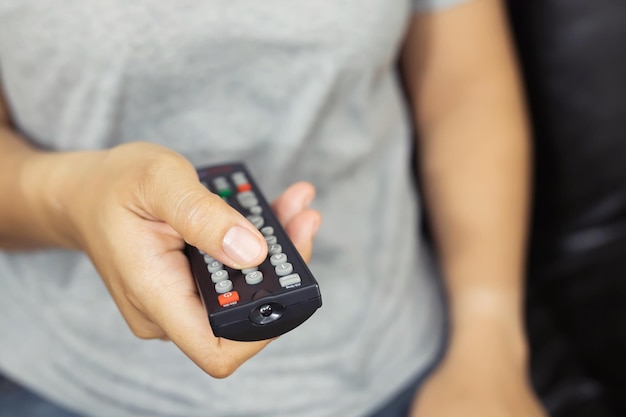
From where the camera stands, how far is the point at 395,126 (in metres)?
0.60

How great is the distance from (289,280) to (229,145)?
0.20m

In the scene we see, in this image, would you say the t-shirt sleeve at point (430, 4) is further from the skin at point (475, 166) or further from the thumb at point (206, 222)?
the thumb at point (206, 222)

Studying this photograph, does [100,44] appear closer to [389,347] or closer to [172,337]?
[172,337]

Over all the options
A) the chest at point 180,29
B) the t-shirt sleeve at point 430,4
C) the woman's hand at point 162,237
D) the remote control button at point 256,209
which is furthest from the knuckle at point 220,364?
the t-shirt sleeve at point 430,4

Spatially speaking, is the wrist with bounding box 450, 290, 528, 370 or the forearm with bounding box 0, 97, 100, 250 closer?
the forearm with bounding box 0, 97, 100, 250

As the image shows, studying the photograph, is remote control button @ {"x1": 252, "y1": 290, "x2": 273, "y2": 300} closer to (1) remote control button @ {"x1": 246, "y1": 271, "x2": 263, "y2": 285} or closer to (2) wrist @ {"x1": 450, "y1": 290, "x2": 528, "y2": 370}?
(1) remote control button @ {"x1": 246, "y1": 271, "x2": 263, "y2": 285}

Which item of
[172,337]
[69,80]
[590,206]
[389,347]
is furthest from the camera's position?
[590,206]

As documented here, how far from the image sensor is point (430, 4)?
0.58m

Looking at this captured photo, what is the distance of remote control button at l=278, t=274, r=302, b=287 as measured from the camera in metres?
0.33

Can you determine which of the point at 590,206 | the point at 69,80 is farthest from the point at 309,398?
the point at 590,206

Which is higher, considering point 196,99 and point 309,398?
point 196,99

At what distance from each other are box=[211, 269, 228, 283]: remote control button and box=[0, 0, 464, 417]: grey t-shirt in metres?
0.17

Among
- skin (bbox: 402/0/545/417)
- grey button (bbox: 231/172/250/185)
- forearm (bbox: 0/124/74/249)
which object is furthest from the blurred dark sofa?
forearm (bbox: 0/124/74/249)

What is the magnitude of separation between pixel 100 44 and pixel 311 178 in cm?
20
